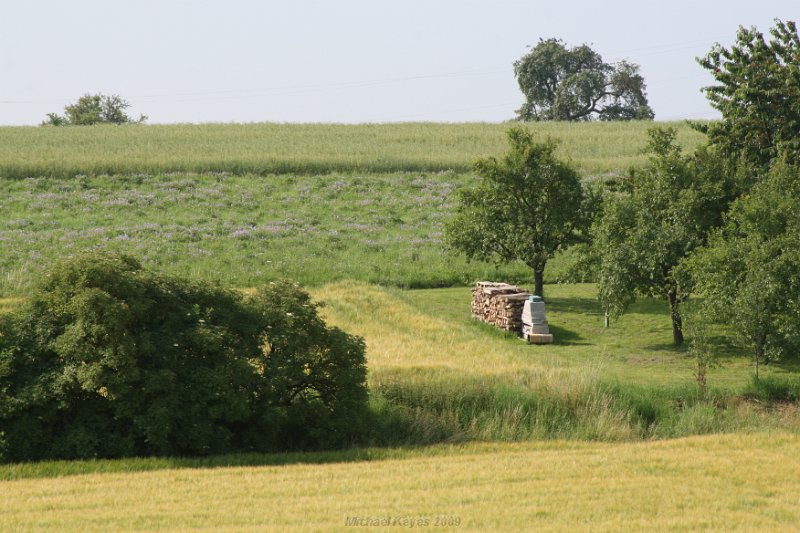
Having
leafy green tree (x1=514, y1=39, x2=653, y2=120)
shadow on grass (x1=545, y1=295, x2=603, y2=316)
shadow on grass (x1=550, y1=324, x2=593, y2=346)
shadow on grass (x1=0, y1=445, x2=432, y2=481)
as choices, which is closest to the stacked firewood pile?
shadow on grass (x1=550, y1=324, x2=593, y2=346)

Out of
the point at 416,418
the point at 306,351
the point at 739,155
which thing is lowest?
the point at 416,418

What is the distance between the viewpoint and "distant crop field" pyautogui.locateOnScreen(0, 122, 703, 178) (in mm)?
62781

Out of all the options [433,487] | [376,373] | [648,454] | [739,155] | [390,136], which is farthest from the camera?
[390,136]

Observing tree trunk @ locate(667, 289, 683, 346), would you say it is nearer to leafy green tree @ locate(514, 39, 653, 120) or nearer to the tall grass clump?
the tall grass clump

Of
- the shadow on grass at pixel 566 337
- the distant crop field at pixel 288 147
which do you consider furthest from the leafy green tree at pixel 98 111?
the shadow on grass at pixel 566 337

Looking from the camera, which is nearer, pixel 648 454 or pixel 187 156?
pixel 648 454

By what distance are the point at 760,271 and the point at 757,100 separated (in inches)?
410

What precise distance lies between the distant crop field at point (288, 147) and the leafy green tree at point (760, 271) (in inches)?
889

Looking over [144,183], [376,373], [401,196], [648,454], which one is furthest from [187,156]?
A: [648,454]

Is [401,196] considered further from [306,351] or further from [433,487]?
[433,487]

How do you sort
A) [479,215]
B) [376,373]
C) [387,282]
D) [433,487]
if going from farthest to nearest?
[387,282] < [479,215] < [376,373] < [433,487]

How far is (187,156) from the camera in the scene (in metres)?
65.8

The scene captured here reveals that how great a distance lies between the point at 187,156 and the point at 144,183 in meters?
7.37

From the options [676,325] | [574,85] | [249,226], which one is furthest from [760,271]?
[574,85]
